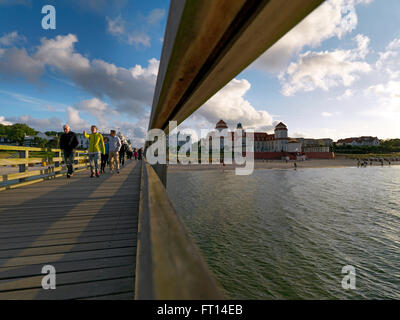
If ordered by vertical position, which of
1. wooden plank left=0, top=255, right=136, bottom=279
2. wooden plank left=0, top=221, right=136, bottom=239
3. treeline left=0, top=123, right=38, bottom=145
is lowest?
wooden plank left=0, top=255, right=136, bottom=279

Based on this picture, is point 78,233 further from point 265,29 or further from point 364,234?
point 364,234

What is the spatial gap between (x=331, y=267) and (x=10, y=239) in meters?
9.92

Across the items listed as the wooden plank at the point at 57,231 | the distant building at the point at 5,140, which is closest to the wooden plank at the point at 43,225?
the wooden plank at the point at 57,231

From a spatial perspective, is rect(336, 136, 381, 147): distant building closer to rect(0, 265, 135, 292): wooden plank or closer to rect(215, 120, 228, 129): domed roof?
A: rect(215, 120, 228, 129): domed roof

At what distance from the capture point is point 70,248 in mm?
2508

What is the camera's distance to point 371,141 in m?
132

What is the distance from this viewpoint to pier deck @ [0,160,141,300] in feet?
5.95

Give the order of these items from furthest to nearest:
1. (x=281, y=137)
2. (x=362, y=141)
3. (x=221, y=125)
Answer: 1. (x=362, y=141)
2. (x=221, y=125)
3. (x=281, y=137)

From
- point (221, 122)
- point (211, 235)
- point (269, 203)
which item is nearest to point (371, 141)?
point (221, 122)

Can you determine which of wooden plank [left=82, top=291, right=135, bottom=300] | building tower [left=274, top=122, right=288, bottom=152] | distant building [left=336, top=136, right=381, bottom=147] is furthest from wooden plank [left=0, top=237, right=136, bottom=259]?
distant building [left=336, top=136, right=381, bottom=147]

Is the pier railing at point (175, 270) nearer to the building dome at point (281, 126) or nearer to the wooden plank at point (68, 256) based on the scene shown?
the wooden plank at point (68, 256)

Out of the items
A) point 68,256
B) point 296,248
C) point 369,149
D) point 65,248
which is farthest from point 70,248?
point 369,149

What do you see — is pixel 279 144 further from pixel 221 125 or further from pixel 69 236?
pixel 69 236
